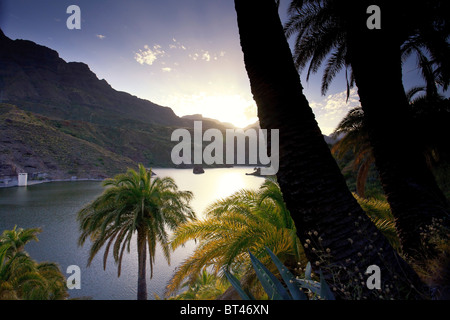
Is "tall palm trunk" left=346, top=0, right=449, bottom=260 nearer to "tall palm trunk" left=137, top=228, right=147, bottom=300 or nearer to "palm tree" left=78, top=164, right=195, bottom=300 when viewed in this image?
"palm tree" left=78, top=164, right=195, bottom=300

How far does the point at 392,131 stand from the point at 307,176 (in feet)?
7.41

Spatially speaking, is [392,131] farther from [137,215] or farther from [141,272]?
[141,272]

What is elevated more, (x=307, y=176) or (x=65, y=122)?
(x=65, y=122)

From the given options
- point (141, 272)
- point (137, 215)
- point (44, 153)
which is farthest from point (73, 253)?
point (44, 153)

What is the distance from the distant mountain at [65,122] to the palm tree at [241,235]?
65.5 metres

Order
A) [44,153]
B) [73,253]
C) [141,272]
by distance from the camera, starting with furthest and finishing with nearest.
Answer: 1. [44,153]
2. [73,253]
3. [141,272]

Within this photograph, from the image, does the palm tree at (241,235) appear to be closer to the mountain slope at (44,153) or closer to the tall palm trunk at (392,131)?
the tall palm trunk at (392,131)

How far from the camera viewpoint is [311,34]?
6.98m

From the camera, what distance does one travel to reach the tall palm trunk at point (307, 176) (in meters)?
2.06

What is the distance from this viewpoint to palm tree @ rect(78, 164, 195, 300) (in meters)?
9.91

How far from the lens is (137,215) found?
390 inches
